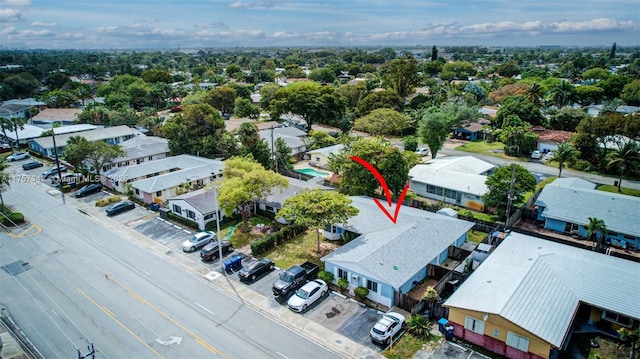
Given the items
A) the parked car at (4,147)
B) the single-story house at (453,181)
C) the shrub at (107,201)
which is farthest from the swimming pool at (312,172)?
the parked car at (4,147)

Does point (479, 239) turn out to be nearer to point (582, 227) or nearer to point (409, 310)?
point (582, 227)

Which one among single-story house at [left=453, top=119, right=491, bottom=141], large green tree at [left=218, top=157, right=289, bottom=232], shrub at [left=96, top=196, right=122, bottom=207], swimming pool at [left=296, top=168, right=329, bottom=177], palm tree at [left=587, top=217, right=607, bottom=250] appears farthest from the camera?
single-story house at [left=453, top=119, right=491, bottom=141]

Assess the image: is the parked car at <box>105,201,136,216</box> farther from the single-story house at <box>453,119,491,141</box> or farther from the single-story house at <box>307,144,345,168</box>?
the single-story house at <box>453,119,491,141</box>

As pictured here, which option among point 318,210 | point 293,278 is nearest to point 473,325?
point 293,278

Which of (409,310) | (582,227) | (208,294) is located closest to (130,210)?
(208,294)

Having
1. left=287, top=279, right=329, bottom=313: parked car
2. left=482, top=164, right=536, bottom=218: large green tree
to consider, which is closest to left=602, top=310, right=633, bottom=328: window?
left=482, top=164, right=536, bottom=218: large green tree

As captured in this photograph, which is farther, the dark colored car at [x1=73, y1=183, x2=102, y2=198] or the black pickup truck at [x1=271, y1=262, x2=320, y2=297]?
the dark colored car at [x1=73, y1=183, x2=102, y2=198]
